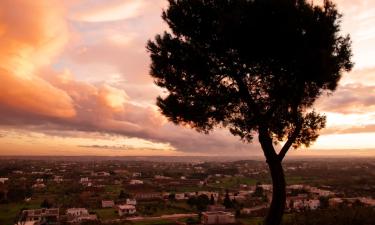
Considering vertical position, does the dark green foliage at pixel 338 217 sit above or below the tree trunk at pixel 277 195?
below

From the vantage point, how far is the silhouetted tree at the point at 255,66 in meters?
9.70

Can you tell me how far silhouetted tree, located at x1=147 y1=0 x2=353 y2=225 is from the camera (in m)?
9.70

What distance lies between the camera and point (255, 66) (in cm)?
1025

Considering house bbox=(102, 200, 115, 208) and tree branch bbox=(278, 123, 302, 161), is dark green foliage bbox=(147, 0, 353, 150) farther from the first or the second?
house bbox=(102, 200, 115, 208)

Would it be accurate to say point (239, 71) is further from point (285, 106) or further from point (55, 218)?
point (55, 218)

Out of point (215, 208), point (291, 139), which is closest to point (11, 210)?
point (215, 208)

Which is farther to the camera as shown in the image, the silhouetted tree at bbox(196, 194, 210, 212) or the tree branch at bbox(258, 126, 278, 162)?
the silhouetted tree at bbox(196, 194, 210, 212)

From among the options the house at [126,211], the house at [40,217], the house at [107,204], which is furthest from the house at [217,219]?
the house at [107,204]

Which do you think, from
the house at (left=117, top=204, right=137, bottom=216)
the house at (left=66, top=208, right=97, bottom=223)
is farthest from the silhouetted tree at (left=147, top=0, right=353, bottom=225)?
the house at (left=117, top=204, right=137, bottom=216)

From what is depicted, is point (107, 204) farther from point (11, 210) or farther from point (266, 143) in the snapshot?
point (266, 143)

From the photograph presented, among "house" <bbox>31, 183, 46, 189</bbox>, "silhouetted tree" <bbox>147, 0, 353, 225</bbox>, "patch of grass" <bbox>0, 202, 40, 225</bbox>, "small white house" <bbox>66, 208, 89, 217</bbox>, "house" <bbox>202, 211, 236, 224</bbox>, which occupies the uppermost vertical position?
"silhouetted tree" <bbox>147, 0, 353, 225</bbox>

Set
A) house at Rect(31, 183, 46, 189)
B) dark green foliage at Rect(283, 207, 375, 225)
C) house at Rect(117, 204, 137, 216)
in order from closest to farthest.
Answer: dark green foliage at Rect(283, 207, 375, 225)
house at Rect(117, 204, 137, 216)
house at Rect(31, 183, 46, 189)

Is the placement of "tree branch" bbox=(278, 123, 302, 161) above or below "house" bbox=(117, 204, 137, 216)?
above

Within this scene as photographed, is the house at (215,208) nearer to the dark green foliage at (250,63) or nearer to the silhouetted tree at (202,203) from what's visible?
the silhouetted tree at (202,203)
